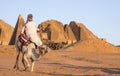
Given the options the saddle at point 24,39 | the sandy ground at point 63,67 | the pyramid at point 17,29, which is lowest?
the sandy ground at point 63,67

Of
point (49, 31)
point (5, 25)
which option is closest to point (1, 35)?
point (5, 25)

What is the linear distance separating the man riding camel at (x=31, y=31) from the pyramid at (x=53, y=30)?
65555 mm

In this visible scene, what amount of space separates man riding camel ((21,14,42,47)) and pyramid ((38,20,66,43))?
65.6m

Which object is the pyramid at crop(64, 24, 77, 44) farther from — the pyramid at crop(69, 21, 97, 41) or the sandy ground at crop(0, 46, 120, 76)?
the sandy ground at crop(0, 46, 120, 76)

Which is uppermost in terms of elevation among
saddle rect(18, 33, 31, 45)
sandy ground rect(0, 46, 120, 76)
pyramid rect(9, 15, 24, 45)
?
pyramid rect(9, 15, 24, 45)

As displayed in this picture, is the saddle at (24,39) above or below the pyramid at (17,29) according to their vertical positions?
below

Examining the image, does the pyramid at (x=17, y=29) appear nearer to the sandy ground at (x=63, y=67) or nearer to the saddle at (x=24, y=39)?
the sandy ground at (x=63, y=67)

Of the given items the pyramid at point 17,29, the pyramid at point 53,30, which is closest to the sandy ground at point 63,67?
the pyramid at point 17,29

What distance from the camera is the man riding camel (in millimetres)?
13562

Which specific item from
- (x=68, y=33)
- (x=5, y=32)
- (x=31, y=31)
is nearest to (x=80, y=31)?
(x=68, y=33)

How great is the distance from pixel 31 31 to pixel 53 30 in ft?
230

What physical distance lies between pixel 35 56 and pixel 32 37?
598 millimetres

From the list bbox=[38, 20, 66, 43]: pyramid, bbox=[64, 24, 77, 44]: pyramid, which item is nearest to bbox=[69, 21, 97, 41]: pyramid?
bbox=[64, 24, 77, 44]: pyramid

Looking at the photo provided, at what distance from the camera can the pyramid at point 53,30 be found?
3248 inches
